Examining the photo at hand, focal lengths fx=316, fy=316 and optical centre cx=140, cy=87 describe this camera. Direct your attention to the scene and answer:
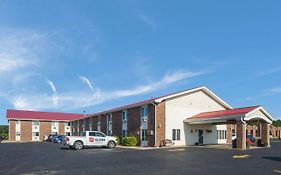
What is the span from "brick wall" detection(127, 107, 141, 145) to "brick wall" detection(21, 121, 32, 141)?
3628 centimetres

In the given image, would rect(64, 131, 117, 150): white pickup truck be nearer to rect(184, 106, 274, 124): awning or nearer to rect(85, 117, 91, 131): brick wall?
rect(184, 106, 274, 124): awning

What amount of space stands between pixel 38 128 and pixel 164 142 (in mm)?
43697

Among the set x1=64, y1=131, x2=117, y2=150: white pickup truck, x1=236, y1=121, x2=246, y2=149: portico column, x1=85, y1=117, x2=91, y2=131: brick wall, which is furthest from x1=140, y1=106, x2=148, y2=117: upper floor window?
x1=85, y1=117, x2=91, y2=131: brick wall

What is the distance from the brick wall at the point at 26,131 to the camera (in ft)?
218

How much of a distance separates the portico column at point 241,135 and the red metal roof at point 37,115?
50.7 m

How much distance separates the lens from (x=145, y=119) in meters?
34.9

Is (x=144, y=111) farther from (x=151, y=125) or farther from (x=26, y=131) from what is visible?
(x=26, y=131)

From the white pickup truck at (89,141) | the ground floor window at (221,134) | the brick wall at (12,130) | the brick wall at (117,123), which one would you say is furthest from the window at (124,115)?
the brick wall at (12,130)

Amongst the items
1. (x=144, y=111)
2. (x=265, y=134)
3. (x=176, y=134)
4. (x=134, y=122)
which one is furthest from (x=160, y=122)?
(x=265, y=134)

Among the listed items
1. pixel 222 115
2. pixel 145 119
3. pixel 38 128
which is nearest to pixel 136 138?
pixel 145 119

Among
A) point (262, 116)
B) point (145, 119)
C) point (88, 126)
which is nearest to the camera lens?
point (262, 116)

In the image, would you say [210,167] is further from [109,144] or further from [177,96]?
[177,96]

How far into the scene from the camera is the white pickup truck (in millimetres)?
29359

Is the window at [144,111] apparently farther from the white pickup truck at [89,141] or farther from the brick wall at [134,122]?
the white pickup truck at [89,141]
